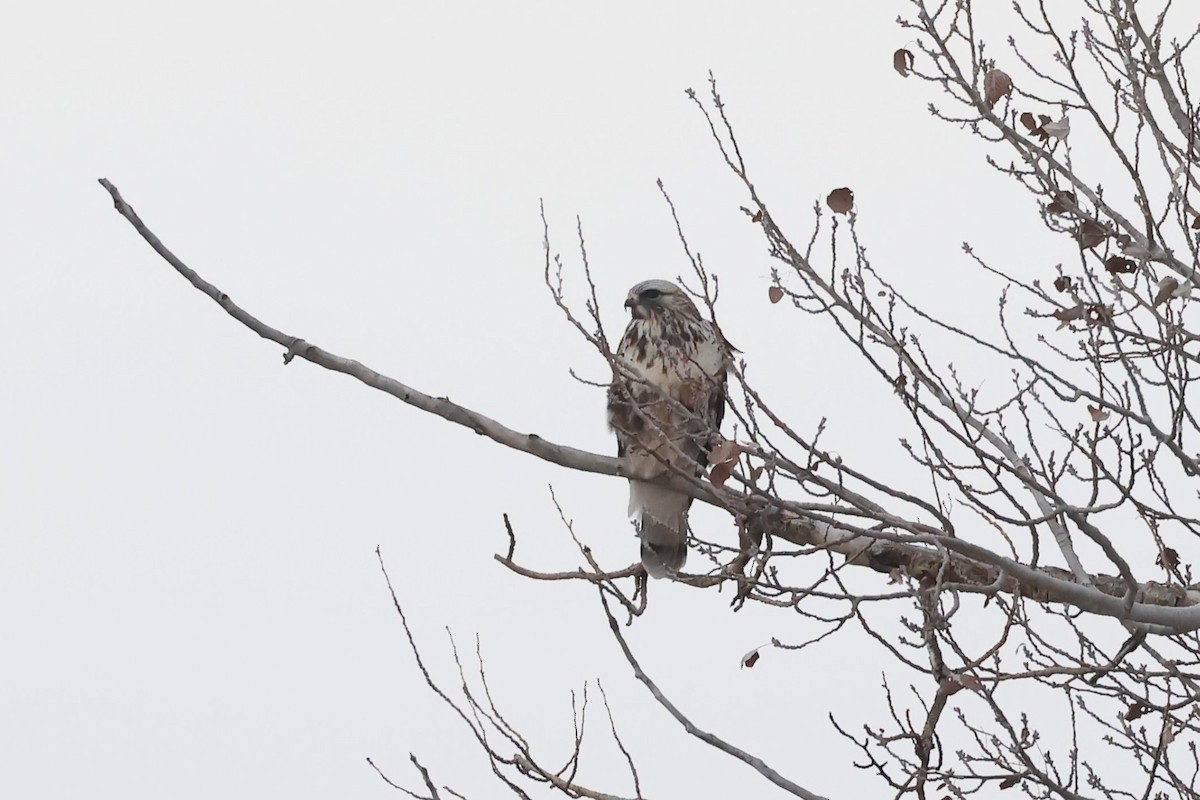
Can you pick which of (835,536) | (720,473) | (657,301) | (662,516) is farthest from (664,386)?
(720,473)

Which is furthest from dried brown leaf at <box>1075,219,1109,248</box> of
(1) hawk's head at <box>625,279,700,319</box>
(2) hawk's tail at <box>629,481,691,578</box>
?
(2) hawk's tail at <box>629,481,691,578</box>

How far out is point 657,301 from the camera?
5426mm

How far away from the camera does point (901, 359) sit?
3.28m

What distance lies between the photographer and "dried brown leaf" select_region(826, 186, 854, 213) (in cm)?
353

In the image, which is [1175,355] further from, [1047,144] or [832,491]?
[832,491]

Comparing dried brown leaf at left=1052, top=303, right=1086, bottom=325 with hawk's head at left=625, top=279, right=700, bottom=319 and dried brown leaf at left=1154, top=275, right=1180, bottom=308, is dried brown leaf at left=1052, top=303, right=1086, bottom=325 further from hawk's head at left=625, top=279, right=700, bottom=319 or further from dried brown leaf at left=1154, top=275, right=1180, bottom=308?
hawk's head at left=625, top=279, right=700, bottom=319

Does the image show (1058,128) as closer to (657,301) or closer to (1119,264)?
(1119,264)

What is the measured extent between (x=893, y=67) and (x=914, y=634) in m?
1.65

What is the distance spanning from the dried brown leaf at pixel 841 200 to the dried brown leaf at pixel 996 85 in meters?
0.64

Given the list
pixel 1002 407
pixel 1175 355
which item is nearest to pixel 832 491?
pixel 1002 407

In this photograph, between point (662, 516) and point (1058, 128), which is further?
point (662, 516)

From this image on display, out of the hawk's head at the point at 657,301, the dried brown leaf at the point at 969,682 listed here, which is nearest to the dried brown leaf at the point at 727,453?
the dried brown leaf at the point at 969,682

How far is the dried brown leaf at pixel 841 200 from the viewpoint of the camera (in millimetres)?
3531

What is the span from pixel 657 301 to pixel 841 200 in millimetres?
1923
